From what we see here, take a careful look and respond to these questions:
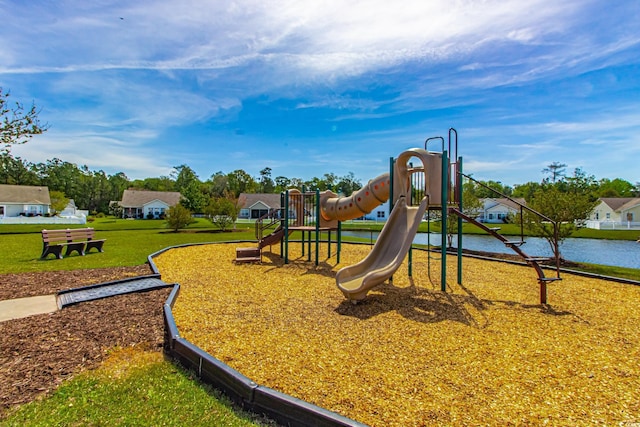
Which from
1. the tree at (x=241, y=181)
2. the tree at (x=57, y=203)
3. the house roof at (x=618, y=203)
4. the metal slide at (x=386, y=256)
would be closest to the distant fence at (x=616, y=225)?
the house roof at (x=618, y=203)

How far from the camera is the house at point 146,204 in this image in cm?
6034

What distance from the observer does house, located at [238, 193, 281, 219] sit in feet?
182

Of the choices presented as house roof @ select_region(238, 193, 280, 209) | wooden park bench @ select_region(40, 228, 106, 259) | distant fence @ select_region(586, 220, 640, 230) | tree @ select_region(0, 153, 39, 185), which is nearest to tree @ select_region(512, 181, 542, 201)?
distant fence @ select_region(586, 220, 640, 230)

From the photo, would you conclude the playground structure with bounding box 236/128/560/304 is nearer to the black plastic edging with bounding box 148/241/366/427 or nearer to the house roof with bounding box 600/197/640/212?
the black plastic edging with bounding box 148/241/366/427

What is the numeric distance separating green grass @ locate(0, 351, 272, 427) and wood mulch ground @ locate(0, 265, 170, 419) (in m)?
0.26

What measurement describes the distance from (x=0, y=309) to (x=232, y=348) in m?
4.94

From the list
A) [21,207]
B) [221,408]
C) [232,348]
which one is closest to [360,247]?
[232,348]

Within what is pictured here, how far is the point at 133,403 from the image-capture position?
3.30 meters

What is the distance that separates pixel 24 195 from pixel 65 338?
61.9 metres

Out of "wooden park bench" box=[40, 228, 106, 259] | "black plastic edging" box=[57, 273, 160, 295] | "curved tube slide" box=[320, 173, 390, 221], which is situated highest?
"curved tube slide" box=[320, 173, 390, 221]

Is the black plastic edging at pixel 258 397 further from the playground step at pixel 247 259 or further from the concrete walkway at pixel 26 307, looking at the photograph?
the playground step at pixel 247 259

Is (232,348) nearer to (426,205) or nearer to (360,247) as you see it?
(426,205)

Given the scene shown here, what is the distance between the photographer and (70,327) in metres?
5.27

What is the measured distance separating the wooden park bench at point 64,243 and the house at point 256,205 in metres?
41.1
